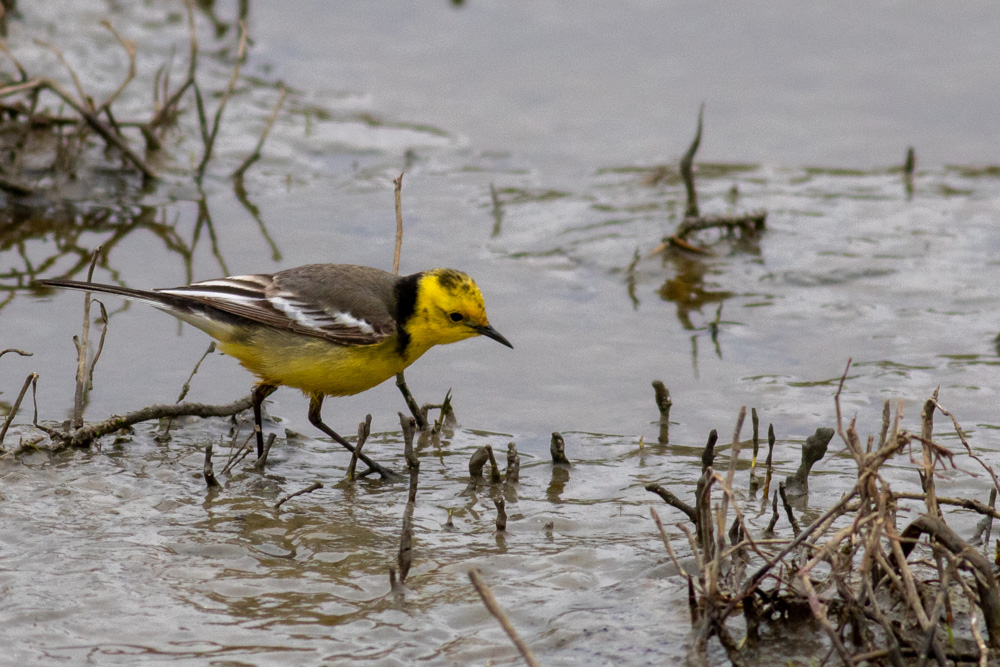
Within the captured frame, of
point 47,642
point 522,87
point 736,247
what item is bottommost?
point 47,642

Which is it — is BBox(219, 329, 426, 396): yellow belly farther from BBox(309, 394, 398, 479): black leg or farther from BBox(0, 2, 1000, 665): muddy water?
BBox(0, 2, 1000, 665): muddy water

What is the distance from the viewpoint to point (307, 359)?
7.14 metres

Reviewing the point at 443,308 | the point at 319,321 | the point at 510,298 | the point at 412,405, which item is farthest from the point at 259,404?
the point at 510,298

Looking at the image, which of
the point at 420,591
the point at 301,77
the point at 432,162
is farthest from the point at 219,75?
the point at 420,591

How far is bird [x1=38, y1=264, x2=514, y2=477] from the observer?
282 inches

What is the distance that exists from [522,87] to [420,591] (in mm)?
9494

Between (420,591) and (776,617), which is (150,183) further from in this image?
(776,617)

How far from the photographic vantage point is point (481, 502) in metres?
6.63

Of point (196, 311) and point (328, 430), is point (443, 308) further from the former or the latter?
point (196, 311)

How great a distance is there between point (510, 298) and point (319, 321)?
266 cm

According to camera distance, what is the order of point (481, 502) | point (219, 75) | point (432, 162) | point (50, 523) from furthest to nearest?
1. point (219, 75)
2. point (432, 162)
3. point (481, 502)
4. point (50, 523)

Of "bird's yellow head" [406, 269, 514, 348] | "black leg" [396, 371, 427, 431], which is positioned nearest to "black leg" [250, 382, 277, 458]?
"black leg" [396, 371, 427, 431]

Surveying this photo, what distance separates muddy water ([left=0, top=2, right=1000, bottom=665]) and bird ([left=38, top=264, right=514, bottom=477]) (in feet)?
1.62

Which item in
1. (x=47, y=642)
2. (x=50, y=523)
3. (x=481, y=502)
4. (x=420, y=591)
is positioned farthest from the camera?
(x=481, y=502)
